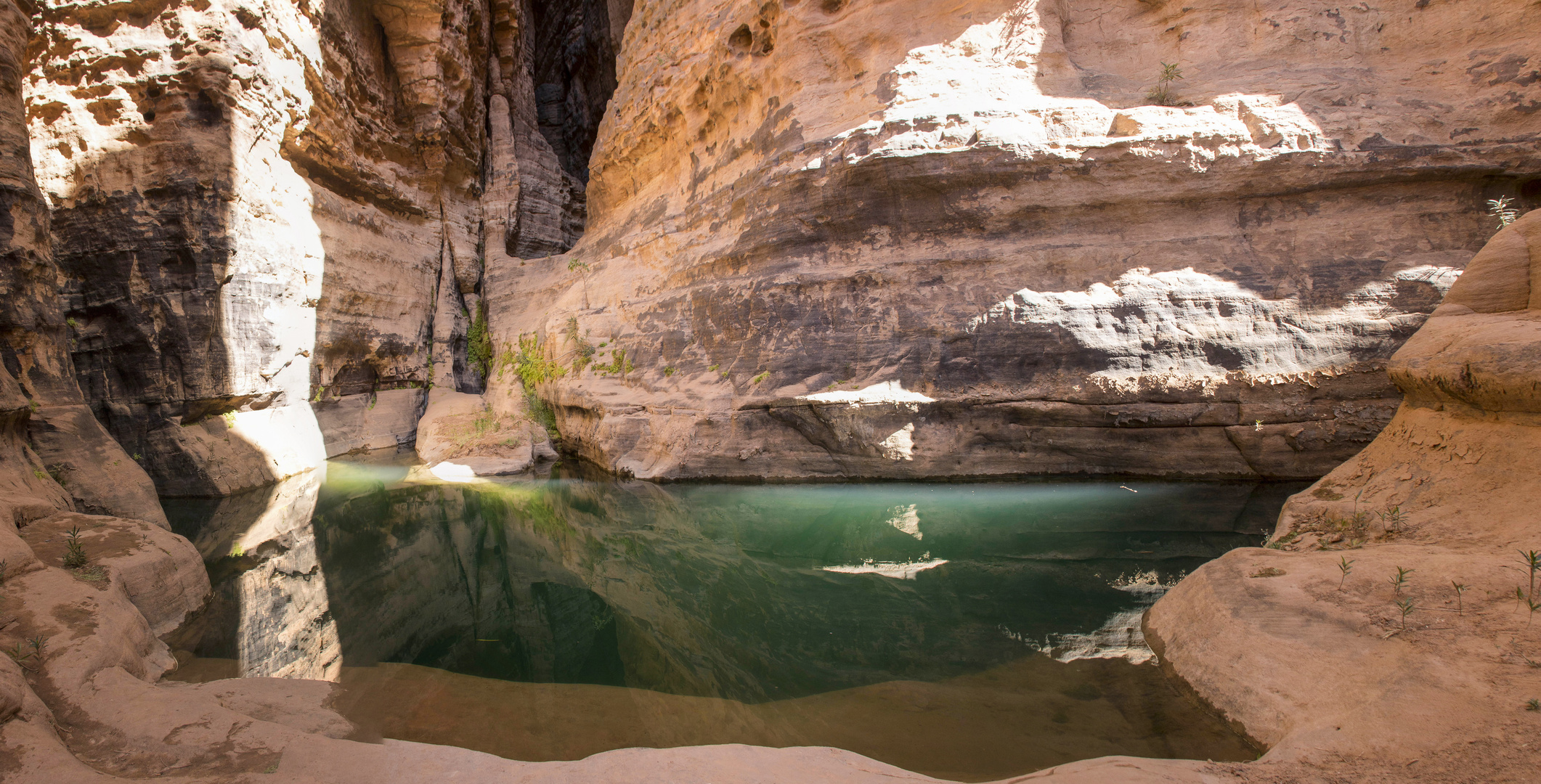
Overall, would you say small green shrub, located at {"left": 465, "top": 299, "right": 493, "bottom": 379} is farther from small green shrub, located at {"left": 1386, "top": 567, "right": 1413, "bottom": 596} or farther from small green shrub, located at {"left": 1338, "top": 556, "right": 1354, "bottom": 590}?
small green shrub, located at {"left": 1386, "top": 567, "right": 1413, "bottom": 596}

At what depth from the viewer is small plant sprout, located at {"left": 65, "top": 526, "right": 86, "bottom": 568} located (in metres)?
3.65

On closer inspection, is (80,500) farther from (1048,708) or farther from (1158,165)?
(1158,165)

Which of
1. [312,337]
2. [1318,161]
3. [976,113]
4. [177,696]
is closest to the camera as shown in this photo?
[177,696]

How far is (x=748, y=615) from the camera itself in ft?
13.6

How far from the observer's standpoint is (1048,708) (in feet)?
9.11

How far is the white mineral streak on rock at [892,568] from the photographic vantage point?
4.64 m

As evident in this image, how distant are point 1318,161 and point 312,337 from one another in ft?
44.7

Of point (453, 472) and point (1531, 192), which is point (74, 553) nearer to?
point (453, 472)

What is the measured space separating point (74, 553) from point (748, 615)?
411 centimetres

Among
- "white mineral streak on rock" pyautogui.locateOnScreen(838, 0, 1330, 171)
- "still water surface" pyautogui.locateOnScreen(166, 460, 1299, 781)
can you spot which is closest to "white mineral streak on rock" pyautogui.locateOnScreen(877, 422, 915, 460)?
"still water surface" pyautogui.locateOnScreen(166, 460, 1299, 781)

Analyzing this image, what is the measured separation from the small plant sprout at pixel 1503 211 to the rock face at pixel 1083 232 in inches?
3.2

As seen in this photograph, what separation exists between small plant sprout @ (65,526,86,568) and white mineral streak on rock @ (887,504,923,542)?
5.67 metres

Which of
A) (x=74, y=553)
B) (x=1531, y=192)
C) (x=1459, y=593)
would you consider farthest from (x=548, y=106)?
(x=1459, y=593)

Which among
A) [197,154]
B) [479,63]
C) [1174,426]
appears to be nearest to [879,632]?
[1174,426]
